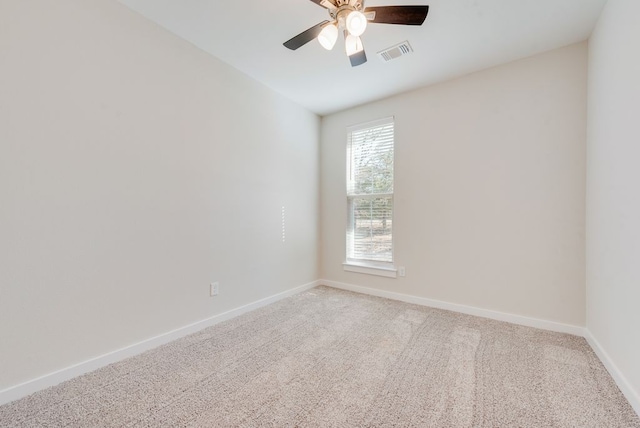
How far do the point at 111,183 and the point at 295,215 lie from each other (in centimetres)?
201

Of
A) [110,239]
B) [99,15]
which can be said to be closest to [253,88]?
[99,15]

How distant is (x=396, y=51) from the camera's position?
2.45 meters

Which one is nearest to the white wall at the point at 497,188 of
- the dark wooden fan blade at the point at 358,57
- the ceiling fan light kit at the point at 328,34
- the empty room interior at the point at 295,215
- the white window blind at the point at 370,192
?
the empty room interior at the point at 295,215

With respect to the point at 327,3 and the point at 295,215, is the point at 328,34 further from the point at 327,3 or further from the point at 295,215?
the point at 295,215

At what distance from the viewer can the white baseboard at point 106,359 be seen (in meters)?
1.55

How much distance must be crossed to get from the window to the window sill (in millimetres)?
30

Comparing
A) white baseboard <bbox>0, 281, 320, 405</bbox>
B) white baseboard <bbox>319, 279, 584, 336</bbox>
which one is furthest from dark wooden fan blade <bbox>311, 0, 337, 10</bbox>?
white baseboard <bbox>319, 279, 584, 336</bbox>

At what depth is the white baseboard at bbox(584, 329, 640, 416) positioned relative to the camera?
1.46 metres

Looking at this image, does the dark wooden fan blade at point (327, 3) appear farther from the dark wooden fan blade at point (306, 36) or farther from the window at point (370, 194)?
the window at point (370, 194)

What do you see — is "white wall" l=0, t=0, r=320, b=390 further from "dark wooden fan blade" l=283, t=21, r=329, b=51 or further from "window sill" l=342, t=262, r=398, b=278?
"window sill" l=342, t=262, r=398, b=278

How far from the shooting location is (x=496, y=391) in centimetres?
161

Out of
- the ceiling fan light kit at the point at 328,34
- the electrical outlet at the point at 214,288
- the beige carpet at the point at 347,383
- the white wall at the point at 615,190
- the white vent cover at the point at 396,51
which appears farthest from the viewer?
the electrical outlet at the point at 214,288

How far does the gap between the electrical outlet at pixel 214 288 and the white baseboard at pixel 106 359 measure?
0.22 meters

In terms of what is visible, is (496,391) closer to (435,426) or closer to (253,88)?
(435,426)
